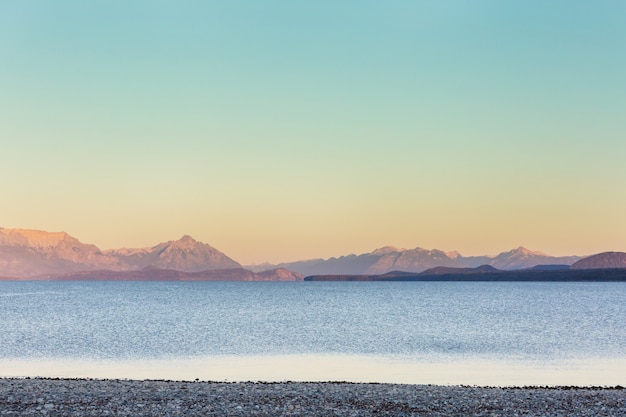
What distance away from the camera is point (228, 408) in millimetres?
22281

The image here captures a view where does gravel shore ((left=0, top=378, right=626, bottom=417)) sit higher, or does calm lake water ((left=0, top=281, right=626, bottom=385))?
gravel shore ((left=0, top=378, right=626, bottom=417))

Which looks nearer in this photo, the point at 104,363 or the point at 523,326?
the point at 104,363

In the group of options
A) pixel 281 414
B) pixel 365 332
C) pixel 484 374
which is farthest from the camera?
pixel 365 332

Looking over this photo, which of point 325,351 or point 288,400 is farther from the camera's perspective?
point 325,351

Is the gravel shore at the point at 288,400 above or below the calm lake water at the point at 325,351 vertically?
above

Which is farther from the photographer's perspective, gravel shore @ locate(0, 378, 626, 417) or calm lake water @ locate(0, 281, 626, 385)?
calm lake water @ locate(0, 281, 626, 385)

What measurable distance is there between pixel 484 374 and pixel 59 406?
877 inches

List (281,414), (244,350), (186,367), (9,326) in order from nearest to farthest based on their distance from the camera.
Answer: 1. (281,414)
2. (186,367)
3. (244,350)
4. (9,326)

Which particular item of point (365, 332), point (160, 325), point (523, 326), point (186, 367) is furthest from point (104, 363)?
point (523, 326)

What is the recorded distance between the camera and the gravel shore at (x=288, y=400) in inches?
861

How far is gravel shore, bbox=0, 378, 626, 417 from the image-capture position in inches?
861

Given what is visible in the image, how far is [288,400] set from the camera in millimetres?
23953

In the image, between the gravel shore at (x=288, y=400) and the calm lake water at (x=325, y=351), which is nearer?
the gravel shore at (x=288, y=400)

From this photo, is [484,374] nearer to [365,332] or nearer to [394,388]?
[394,388]
